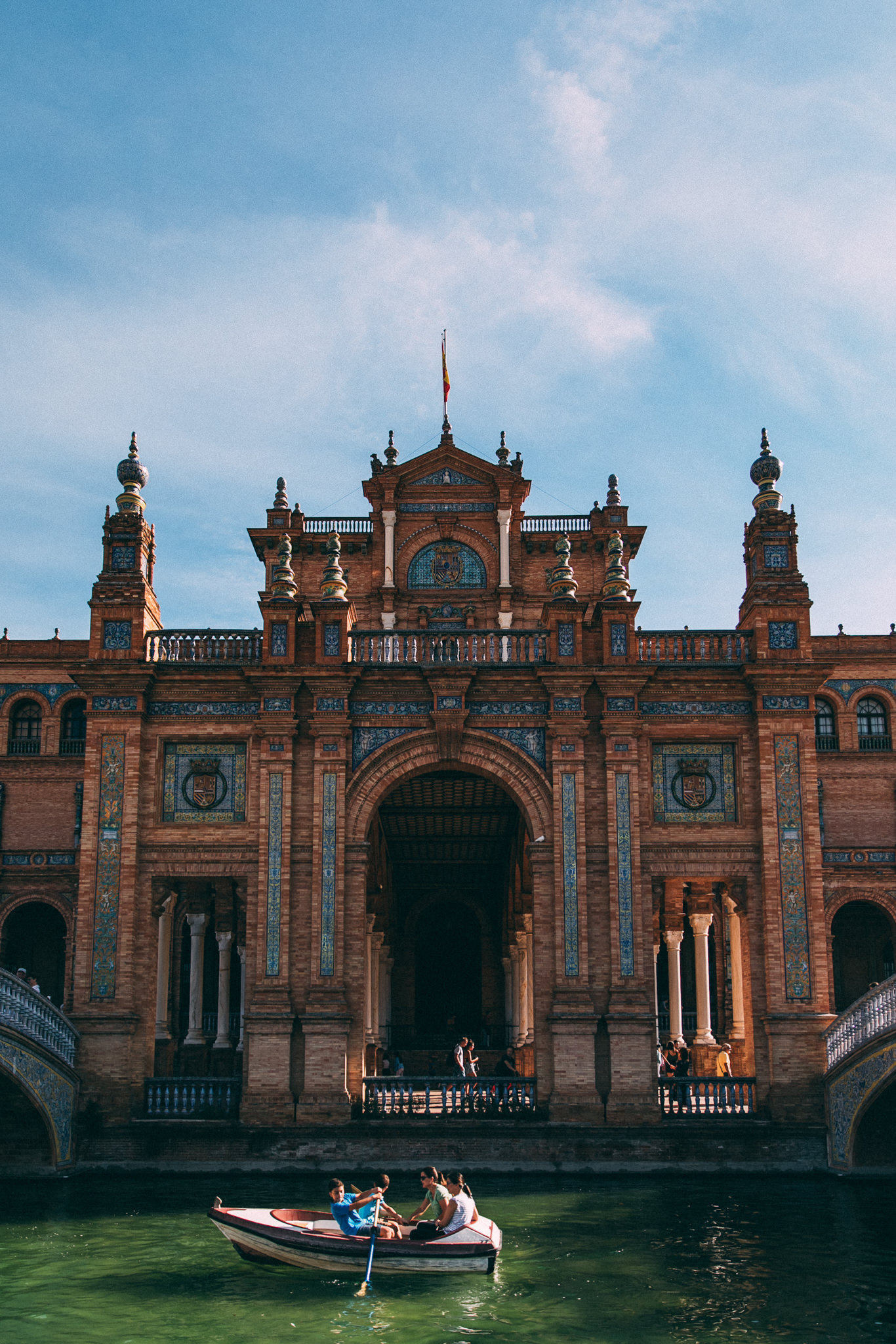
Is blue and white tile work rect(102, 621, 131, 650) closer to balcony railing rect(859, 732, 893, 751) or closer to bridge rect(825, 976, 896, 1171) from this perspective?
bridge rect(825, 976, 896, 1171)

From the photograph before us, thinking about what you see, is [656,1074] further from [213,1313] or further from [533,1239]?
[213,1313]

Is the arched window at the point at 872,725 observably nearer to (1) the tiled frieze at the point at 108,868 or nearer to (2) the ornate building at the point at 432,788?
(2) the ornate building at the point at 432,788

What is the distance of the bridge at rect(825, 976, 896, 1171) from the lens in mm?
20500

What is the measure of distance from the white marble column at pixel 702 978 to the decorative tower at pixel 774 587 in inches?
286

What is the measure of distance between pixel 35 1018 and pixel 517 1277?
9.67 meters

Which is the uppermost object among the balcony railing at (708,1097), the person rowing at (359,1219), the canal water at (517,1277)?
the balcony railing at (708,1097)

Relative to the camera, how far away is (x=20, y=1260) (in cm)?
1617

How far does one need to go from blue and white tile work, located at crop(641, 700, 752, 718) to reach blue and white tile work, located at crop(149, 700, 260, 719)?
7.41m

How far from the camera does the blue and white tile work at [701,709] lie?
81.1 ft

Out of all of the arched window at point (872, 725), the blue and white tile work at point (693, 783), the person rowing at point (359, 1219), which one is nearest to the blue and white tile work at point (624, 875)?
the blue and white tile work at point (693, 783)

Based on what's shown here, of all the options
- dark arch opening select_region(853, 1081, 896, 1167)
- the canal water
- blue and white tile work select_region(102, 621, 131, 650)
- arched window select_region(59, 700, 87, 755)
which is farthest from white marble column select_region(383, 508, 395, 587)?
dark arch opening select_region(853, 1081, 896, 1167)

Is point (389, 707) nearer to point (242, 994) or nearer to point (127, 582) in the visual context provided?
point (127, 582)

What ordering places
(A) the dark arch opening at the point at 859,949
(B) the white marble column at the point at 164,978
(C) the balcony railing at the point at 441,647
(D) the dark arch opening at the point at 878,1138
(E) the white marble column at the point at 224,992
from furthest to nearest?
(A) the dark arch opening at the point at 859,949
(B) the white marble column at the point at 164,978
(E) the white marble column at the point at 224,992
(C) the balcony railing at the point at 441,647
(D) the dark arch opening at the point at 878,1138

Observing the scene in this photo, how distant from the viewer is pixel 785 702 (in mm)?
→ 24594
